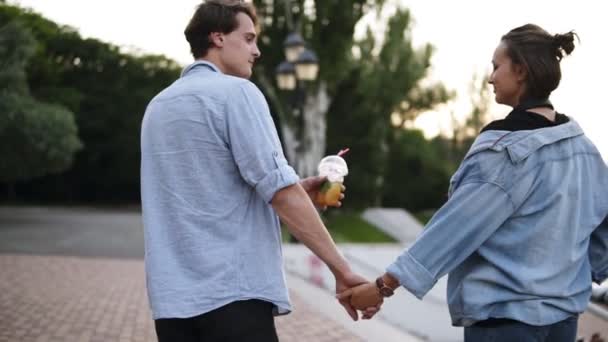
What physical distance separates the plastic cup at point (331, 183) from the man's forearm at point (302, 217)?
74 centimetres

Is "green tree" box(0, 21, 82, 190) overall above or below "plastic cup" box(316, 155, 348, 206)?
below

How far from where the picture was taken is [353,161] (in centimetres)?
3356

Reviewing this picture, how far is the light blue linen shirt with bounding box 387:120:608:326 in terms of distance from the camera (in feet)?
7.60

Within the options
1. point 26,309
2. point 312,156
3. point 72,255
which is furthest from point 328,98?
point 26,309

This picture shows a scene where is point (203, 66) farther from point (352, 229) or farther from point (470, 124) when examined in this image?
point (470, 124)

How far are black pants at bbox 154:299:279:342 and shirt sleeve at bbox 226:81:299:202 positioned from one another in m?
0.34

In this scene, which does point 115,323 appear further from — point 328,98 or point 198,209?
point 328,98

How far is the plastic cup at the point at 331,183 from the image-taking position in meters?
3.13

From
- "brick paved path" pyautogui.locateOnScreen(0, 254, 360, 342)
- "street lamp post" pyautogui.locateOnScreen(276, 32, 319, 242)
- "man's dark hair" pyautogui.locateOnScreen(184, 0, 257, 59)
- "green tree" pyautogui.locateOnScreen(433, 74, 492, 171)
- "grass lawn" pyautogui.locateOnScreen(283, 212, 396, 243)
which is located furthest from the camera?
"green tree" pyautogui.locateOnScreen(433, 74, 492, 171)

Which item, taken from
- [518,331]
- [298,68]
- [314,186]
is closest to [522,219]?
[518,331]

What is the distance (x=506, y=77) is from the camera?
2.48 m

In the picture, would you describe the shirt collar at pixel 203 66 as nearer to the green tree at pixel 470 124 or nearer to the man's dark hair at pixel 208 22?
the man's dark hair at pixel 208 22

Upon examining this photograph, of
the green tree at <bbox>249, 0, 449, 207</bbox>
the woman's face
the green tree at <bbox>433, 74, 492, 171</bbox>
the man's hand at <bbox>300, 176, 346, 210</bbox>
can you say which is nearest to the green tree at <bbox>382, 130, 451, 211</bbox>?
the green tree at <bbox>249, 0, 449, 207</bbox>

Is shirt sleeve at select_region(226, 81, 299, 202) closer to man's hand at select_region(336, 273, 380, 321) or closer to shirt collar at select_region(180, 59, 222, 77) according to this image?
shirt collar at select_region(180, 59, 222, 77)
